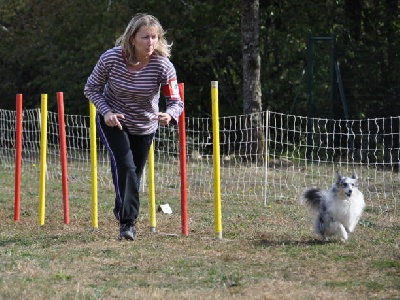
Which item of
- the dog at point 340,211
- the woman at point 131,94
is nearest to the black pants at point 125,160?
the woman at point 131,94

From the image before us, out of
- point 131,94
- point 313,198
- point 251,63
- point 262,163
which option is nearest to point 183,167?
point 131,94

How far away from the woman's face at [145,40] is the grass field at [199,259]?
1.57 meters

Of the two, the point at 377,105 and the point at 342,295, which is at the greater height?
the point at 377,105

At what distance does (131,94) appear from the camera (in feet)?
23.8

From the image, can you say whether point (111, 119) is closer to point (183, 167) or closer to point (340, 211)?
point (183, 167)

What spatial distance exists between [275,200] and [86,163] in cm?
482

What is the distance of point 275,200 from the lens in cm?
1123

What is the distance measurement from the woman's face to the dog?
2.01 metres

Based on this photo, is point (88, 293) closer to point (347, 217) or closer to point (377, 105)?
point (347, 217)

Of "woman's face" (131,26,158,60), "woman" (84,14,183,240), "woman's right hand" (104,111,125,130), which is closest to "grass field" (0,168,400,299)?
"woman" (84,14,183,240)

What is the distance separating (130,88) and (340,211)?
82.0 inches

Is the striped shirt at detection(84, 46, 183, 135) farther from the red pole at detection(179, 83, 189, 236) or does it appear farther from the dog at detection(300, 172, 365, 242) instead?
the dog at detection(300, 172, 365, 242)

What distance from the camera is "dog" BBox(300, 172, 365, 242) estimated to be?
766cm

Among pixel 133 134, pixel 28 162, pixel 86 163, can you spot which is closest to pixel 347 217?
pixel 133 134
